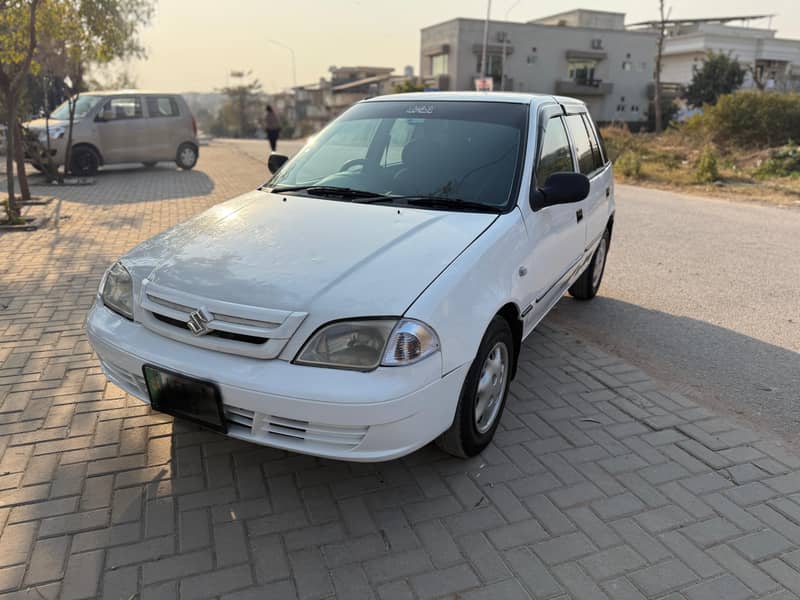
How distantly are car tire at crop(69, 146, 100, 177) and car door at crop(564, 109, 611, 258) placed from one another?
473 inches

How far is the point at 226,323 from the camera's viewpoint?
248 cm

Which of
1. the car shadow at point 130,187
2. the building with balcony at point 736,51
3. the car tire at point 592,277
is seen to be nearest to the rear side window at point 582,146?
the car tire at point 592,277

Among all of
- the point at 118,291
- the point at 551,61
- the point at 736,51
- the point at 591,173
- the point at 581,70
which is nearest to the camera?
the point at 118,291

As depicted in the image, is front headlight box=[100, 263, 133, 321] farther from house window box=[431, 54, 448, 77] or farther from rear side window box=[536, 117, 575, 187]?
house window box=[431, 54, 448, 77]

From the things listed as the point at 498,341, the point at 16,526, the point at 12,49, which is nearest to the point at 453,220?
the point at 498,341

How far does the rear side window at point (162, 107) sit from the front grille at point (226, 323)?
43.9 feet

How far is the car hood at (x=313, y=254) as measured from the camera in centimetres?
247

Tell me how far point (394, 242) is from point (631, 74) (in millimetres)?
68020

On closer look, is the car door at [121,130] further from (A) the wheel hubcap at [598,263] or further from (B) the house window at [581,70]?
(B) the house window at [581,70]

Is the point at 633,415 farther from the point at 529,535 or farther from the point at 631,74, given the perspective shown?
the point at 631,74

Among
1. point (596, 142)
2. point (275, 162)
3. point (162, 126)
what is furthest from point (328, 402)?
point (162, 126)

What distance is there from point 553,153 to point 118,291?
2724 mm

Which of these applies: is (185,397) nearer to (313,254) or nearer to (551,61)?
(313,254)

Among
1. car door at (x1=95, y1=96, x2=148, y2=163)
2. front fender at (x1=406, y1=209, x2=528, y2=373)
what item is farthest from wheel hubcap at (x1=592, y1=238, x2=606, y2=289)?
car door at (x1=95, y1=96, x2=148, y2=163)
